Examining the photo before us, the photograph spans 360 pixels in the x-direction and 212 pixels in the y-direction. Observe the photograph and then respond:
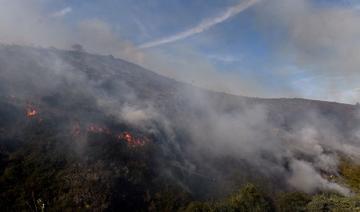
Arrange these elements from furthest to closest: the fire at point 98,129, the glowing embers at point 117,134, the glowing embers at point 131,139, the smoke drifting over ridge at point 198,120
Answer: the smoke drifting over ridge at point 198,120 < the glowing embers at point 131,139 < the fire at point 98,129 < the glowing embers at point 117,134

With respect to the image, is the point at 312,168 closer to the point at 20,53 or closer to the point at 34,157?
the point at 34,157

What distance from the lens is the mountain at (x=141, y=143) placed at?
61.7 metres

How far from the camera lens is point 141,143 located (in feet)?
269

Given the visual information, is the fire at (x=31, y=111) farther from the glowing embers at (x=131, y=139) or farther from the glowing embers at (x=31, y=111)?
the glowing embers at (x=131, y=139)

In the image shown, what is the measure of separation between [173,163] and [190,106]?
169 feet

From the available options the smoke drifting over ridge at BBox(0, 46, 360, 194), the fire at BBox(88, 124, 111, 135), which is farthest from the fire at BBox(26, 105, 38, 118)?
the fire at BBox(88, 124, 111, 135)

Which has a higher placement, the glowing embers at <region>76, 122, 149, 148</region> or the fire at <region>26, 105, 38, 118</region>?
the glowing embers at <region>76, 122, 149, 148</region>

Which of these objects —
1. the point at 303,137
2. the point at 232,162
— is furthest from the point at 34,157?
the point at 303,137

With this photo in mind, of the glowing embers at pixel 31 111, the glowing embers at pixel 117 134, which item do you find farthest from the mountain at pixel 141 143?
the glowing embers at pixel 31 111

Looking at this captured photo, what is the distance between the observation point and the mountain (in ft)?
202

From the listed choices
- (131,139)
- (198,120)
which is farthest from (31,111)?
(198,120)

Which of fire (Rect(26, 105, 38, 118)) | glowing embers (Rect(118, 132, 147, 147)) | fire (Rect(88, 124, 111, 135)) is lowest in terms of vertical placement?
fire (Rect(26, 105, 38, 118))

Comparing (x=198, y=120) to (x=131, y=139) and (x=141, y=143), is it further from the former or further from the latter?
(x=131, y=139)

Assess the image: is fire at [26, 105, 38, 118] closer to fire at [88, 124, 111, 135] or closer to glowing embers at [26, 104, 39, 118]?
glowing embers at [26, 104, 39, 118]
